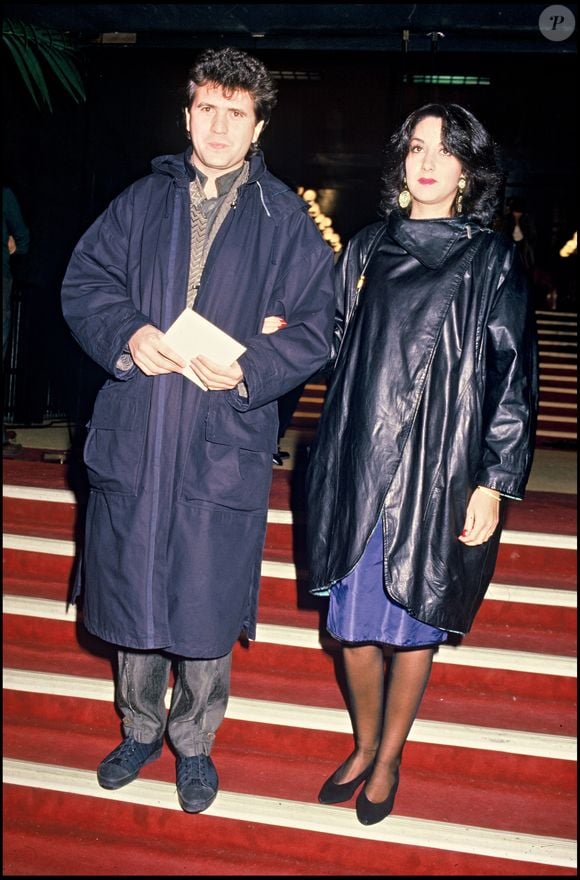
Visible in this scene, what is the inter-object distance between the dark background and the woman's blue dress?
4.19 feet

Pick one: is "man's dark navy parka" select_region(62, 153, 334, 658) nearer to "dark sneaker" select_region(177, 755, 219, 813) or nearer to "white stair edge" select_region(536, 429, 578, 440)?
"dark sneaker" select_region(177, 755, 219, 813)

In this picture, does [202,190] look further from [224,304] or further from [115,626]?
[115,626]

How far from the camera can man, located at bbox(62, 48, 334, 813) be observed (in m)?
1.97

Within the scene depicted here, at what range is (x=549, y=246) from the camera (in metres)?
15.1

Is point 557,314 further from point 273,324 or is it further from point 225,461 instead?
point 225,461

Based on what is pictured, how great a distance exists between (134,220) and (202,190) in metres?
0.19

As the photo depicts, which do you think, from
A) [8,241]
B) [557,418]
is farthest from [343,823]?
[557,418]

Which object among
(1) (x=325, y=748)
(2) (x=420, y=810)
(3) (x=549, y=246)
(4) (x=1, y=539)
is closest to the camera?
(2) (x=420, y=810)

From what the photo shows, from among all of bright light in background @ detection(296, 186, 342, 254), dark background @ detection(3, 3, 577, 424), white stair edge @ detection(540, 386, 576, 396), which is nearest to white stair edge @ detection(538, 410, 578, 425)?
white stair edge @ detection(540, 386, 576, 396)

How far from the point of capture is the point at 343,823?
2.19 meters

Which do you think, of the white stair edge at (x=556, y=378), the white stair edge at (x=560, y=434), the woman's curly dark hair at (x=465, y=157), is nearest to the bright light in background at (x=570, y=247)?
the white stair edge at (x=556, y=378)

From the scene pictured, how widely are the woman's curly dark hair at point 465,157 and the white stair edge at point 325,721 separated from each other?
149cm

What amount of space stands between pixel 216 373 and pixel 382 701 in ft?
3.23

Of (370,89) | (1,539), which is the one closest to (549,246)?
(370,89)
